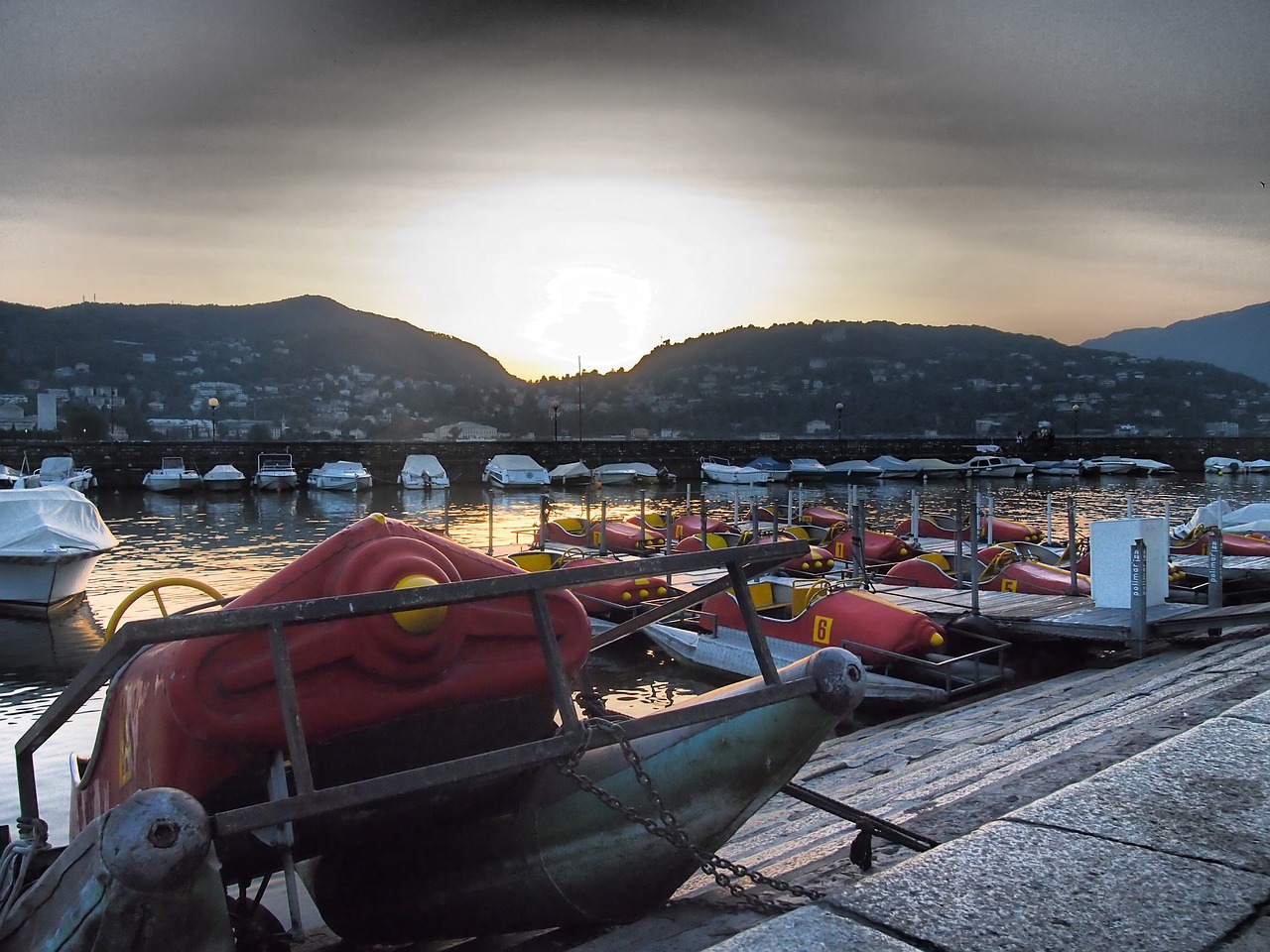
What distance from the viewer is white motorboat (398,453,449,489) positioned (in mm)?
70000

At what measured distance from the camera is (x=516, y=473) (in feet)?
235

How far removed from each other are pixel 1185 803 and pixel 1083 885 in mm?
945

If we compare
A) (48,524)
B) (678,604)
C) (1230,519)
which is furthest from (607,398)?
(678,604)

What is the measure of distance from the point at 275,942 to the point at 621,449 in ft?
270

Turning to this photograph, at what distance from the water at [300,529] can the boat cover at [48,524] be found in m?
1.67

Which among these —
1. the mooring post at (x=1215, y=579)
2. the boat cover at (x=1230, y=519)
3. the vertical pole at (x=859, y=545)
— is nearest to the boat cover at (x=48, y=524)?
the vertical pole at (x=859, y=545)

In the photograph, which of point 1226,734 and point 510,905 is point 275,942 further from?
point 1226,734

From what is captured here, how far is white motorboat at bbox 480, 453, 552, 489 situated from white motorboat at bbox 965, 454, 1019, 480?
35555 millimetres

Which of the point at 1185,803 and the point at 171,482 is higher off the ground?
the point at 1185,803

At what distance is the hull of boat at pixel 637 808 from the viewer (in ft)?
15.5

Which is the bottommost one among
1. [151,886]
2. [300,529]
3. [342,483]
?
[300,529]

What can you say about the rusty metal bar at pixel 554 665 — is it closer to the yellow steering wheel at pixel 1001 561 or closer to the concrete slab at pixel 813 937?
the concrete slab at pixel 813 937

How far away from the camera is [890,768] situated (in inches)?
366

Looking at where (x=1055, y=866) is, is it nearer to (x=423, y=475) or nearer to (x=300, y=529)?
(x=300, y=529)
